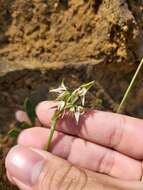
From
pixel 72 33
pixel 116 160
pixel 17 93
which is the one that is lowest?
pixel 116 160

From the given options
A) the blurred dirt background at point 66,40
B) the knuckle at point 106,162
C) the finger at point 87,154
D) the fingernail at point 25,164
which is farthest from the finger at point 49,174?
the blurred dirt background at point 66,40

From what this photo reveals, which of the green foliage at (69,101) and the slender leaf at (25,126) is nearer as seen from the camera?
the green foliage at (69,101)

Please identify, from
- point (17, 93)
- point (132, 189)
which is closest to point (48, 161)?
point (132, 189)

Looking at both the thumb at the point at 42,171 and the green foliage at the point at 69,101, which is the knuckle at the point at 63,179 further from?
the green foliage at the point at 69,101

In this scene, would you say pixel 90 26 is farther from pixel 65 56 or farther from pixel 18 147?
pixel 18 147

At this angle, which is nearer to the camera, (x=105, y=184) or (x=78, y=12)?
(x=105, y=184)

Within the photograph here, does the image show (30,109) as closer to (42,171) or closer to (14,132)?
(14,132)

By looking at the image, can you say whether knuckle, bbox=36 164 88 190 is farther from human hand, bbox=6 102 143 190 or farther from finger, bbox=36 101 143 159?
finger, bbox=36 101 143 159
